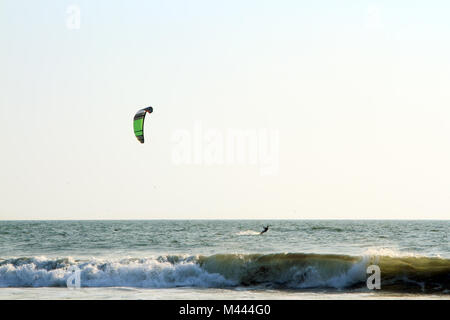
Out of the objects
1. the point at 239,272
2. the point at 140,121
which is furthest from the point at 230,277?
the point at 140,121

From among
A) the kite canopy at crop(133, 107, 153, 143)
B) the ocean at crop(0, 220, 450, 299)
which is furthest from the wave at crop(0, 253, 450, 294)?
the kite canopy at crop(133, 107, 153, 143)

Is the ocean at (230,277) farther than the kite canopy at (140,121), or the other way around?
the kite canopy at (140,121)

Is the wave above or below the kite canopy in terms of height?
below

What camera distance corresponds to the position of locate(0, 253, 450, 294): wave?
19562mm

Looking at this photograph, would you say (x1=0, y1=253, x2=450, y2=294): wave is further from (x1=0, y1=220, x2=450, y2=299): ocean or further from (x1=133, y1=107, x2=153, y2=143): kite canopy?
(x1=133, y1=107, x2=153, y2=143): kite canopy

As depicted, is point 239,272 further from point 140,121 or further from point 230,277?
point 140,121

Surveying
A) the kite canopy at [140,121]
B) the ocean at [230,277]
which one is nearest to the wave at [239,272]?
the ocean at [230,277]

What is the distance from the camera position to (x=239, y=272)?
21.2 m

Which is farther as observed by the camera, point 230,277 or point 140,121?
point 140,121

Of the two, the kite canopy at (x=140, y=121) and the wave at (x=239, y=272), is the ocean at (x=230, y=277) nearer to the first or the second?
the wave at (x=239, y=272)

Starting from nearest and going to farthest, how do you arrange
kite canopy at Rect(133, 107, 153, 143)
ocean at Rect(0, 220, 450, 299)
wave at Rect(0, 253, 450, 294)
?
1. ocean at Rect(0, 220, 450, 299)
2. wave at Rect(0, 253, 450, 294)
3. kite canopy at Rect(133, 107, 153, 143)

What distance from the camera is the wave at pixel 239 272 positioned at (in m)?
19.6
